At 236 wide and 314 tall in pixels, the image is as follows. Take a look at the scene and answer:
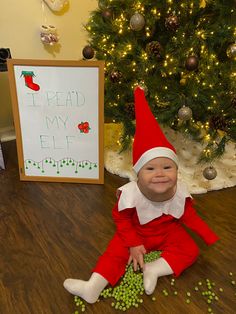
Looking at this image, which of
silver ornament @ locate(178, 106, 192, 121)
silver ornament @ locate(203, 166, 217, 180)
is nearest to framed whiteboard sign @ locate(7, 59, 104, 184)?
silver ornament @ locate(178, 106, 192, 121)

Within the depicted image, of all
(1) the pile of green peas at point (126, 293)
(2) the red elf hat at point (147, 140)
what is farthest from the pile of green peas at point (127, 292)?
(2) the red elf hat at point (147, 140)

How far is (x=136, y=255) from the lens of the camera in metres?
1.09

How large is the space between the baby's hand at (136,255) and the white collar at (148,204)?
0.09m

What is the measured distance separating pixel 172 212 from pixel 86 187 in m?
0.53

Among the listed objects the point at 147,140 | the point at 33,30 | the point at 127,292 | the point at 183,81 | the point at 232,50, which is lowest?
the point at 127,292

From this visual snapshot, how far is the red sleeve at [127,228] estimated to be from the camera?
1.10m

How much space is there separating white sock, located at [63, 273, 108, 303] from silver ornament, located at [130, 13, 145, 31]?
3.34 ft

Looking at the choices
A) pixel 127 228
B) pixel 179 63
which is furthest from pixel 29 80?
pixel 127 228

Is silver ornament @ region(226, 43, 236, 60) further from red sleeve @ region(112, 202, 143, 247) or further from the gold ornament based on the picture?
red sleeve @ region(112, 202, 143, 247)

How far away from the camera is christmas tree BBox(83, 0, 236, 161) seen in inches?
54.6

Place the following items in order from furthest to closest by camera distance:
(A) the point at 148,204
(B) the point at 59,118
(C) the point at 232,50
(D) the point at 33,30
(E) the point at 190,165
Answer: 1. (D) the point at 33,30
2. (E) the point at 190,165
3. (B) the point at 59,118
4. (C) the point at 232,50
5. (A) the point at 148,204

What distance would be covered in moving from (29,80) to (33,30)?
25.8 inches

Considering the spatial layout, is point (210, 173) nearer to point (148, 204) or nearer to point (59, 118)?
point (148, 204)

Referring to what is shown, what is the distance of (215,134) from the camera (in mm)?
1471
